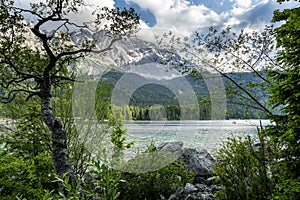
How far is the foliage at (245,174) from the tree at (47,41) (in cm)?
215

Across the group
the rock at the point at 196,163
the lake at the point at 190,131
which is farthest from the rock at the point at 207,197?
the lake at the point at 190,131

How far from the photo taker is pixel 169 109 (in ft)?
22.6

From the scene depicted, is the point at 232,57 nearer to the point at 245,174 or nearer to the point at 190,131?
the point at 245,174

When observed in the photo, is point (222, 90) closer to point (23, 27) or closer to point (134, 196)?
point (134, 196)

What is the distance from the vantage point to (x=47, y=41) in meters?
4.02

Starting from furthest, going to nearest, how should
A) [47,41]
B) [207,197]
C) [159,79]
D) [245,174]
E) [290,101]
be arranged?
[159,79]
[47,41]
[207,197]
[245,174]
[290,101]

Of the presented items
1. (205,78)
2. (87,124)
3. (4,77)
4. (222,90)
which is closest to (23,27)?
(4,77)

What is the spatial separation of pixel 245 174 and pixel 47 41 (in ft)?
11.9

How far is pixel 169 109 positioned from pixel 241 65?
8.72 feet

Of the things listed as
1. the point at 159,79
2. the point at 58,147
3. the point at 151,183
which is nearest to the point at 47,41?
the point at 58,147

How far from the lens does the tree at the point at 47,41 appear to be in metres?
3.62

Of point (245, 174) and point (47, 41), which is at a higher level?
point (47, 41)

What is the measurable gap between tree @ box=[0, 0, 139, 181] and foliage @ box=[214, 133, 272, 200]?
7.06ft

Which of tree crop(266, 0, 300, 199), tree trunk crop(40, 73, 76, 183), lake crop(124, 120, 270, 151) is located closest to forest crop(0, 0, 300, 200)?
tree trunk crop(40, 73, 76, 183)
